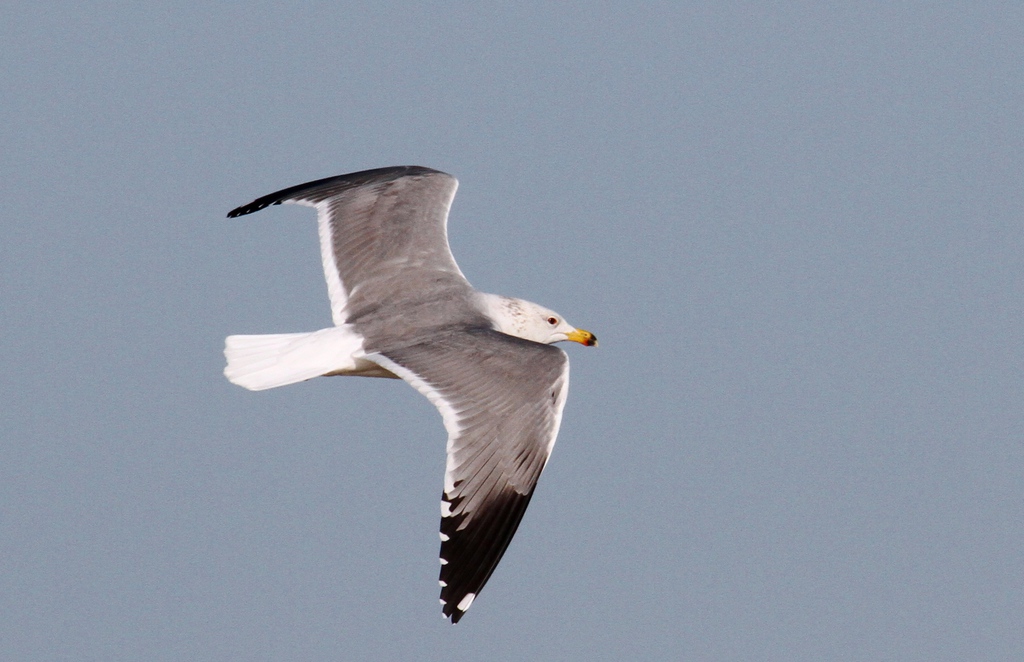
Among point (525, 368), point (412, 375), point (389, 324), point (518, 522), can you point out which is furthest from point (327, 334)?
point (518, 522)

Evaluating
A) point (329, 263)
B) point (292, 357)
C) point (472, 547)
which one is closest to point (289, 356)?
point (292, 357)

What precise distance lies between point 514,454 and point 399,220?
3225 mm

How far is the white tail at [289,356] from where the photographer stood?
8469mm

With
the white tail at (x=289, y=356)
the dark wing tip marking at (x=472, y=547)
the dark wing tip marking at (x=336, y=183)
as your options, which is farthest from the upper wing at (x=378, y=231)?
the dark wing tip marking at (x=472, y=547)

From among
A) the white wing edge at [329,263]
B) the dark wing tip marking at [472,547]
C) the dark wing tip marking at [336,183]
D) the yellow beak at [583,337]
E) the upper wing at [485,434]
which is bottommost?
the dark wing tip marking at [472,547]

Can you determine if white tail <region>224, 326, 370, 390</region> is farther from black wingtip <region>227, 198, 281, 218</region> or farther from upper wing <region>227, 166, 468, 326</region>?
black wingtip <region>227, 198, 281, 218</region>

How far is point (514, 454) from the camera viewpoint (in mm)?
7336

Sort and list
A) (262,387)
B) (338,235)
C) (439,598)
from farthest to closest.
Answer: (338,235), (262,387), (439,598)

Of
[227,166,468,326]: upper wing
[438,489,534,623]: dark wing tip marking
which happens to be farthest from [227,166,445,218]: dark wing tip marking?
[438,489,534,623]: dark wing tip marking

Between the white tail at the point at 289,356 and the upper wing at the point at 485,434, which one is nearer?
the upper wing at the point at 485,434

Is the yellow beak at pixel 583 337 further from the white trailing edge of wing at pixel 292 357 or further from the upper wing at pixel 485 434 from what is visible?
the upper wing at pixel 485 434

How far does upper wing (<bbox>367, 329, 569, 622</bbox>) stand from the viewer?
23.3ft

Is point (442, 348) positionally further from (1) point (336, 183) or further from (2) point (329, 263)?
(1) point (336, 183)

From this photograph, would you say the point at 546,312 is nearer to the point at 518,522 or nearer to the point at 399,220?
the point at 399,220
